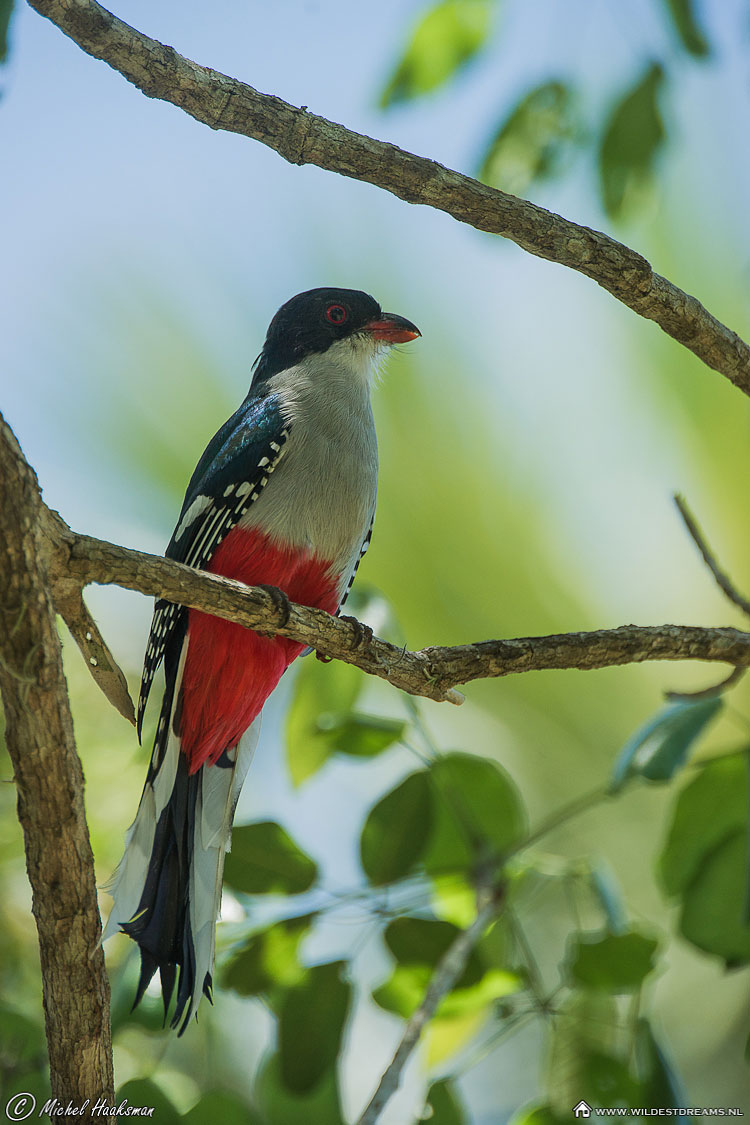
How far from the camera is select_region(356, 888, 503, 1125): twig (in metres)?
2.05

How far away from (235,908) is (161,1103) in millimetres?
516

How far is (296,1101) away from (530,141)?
103 inches

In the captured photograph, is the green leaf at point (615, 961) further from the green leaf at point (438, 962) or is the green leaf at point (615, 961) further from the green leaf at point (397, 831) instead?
the green leaf at point (397, 831)

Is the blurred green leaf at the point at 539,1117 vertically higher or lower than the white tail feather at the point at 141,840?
lower

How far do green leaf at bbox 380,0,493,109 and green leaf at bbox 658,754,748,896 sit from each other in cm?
202

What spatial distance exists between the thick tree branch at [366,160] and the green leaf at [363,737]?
1.24 m

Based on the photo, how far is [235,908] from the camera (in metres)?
2.51

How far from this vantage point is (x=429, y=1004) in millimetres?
2193

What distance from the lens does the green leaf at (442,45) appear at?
274 cm

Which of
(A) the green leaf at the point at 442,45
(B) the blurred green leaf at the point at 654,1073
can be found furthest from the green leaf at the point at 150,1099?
(A) the green leaf at the point at 442,45

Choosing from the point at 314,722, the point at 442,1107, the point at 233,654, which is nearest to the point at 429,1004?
the point at 442,1107

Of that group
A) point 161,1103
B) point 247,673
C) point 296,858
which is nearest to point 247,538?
point 247,673

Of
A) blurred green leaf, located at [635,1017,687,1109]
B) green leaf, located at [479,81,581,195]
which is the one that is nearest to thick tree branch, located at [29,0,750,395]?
green leaf, located at [479,81,581,195]

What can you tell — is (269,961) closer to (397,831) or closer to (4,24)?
(397,831)
